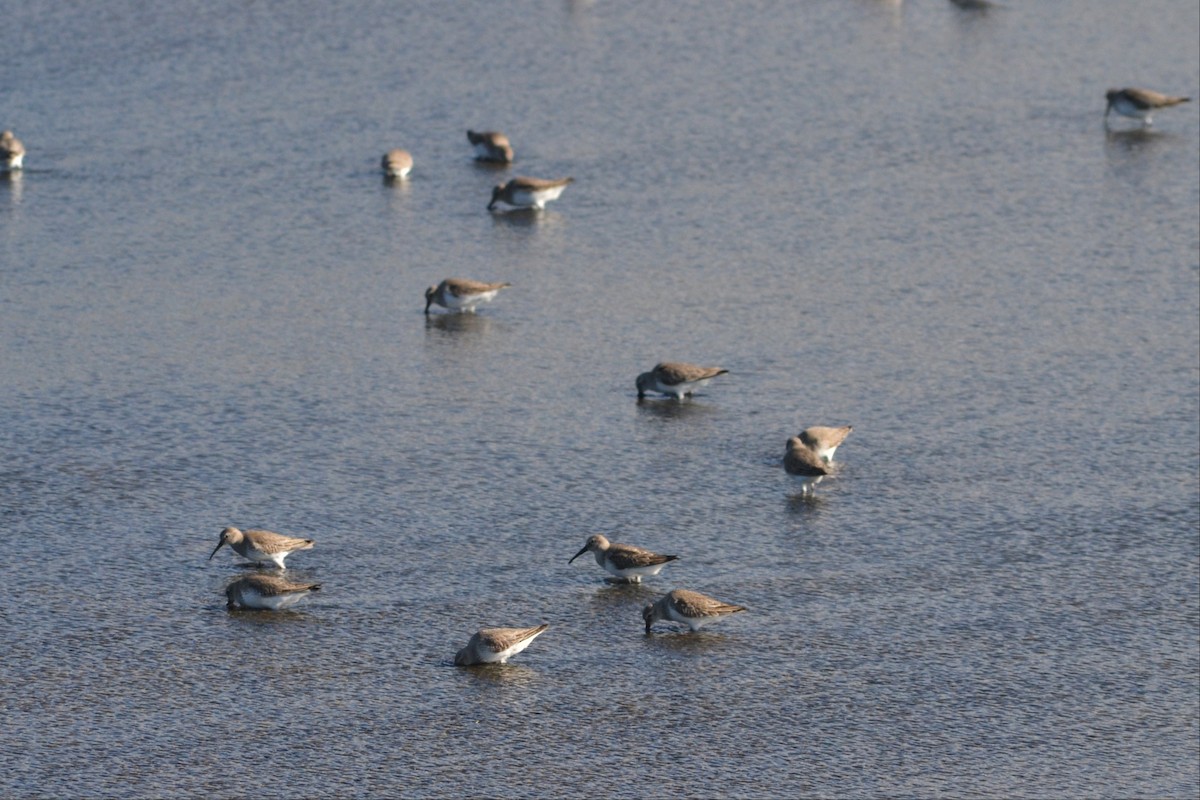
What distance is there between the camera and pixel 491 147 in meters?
41.1

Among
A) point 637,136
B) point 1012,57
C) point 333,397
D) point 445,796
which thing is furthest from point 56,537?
point 1012,57

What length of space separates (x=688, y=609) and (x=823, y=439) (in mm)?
5618

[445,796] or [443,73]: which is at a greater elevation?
[443,73]

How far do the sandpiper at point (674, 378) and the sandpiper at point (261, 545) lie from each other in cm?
760

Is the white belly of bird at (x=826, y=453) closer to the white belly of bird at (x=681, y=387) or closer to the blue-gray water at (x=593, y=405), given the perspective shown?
the blue-gray water at (x=593, y=405)

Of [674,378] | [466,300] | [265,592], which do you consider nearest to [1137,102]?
[466,300]

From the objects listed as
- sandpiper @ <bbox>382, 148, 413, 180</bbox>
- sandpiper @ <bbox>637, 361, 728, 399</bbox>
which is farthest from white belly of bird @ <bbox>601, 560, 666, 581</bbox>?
sandpiper @ <bbox>382, 148, 413, 180</bbox>

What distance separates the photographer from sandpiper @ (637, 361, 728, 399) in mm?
29859

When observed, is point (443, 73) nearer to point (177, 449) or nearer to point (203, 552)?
point (177, 449)

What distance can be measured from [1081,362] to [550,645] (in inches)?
508

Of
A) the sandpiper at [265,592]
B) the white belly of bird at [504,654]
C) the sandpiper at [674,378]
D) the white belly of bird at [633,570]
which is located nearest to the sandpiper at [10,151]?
the sandpiper at [674,378]

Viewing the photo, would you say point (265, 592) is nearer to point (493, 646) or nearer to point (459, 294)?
point (493, 646)

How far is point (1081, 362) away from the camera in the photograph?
3184 cm

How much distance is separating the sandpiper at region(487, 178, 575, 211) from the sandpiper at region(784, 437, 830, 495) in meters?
13.0
